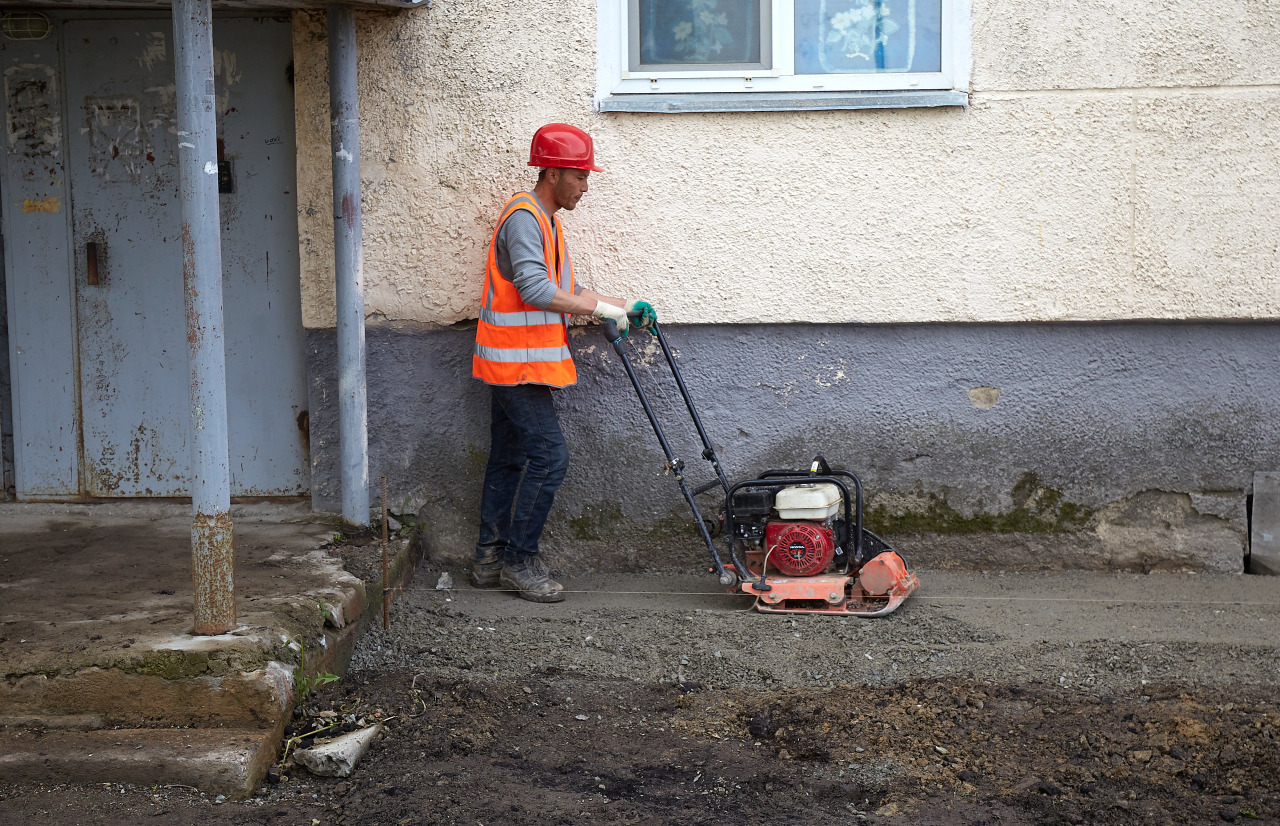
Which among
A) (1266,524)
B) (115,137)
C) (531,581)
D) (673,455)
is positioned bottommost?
(531,581)

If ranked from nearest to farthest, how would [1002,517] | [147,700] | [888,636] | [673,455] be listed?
[147,700]
[888,636]
[673,455]
[1002,517]

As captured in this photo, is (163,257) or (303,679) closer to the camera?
(303,679)

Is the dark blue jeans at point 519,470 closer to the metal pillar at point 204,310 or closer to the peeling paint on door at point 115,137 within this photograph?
the metal pillar at point 204,310

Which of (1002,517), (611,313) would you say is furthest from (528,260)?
(1002,517)

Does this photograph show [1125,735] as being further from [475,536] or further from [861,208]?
[475,536]

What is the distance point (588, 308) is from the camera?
4.46 metres

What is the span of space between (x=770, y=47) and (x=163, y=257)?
3038mm

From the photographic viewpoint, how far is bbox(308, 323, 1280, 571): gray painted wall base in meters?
4.91

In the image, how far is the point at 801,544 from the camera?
14.7 feet

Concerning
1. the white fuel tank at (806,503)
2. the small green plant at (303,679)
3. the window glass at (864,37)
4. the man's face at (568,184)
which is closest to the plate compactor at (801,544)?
the white fuel tank at (806,503)

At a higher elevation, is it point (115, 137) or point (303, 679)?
point (115, 137)

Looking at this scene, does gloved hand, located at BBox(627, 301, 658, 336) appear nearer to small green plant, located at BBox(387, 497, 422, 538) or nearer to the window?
the window

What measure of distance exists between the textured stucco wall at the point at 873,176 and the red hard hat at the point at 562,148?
394 mm

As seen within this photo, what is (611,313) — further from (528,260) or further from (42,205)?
(42,205)
